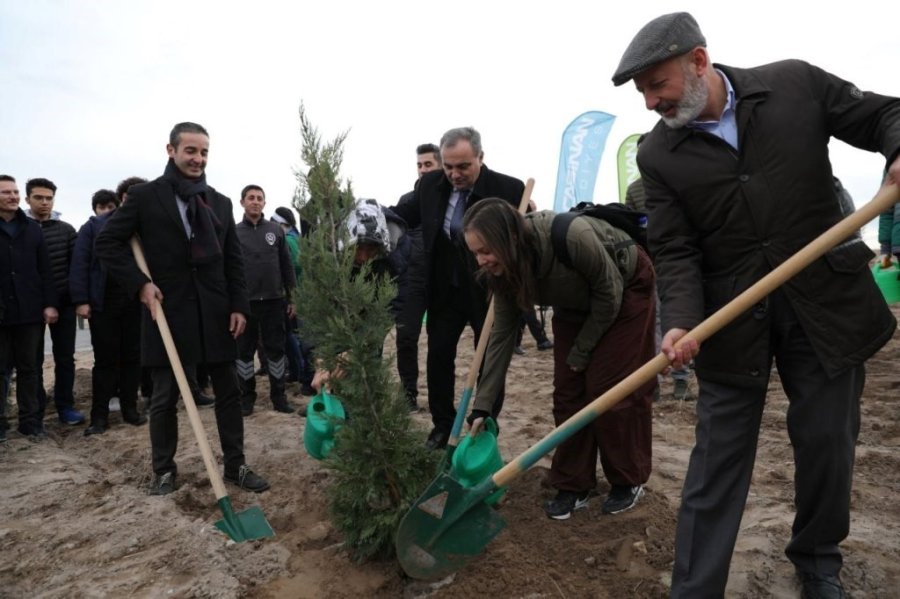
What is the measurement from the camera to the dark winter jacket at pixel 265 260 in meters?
6.54

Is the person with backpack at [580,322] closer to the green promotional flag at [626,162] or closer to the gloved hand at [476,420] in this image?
the gloved hand at [476,420]

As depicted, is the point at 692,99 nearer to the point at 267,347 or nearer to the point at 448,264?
the point at 448,264

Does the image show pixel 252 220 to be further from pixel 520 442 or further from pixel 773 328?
pixel 773 328

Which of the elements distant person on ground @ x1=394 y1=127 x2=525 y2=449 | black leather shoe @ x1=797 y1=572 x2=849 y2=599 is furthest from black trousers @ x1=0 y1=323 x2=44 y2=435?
black leather shoe @ x1=797 y1=572 x2=849 y2=599

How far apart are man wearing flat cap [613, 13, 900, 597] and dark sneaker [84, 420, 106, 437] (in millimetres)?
5563

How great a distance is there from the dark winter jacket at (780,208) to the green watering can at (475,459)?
124 cm

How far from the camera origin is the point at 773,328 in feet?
7.68

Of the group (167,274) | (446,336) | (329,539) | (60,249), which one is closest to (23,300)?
(60,249)

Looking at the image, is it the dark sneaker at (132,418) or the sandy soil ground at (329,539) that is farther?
the dark sneaker at (132,418)

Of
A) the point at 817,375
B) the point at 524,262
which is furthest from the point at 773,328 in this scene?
the point at 524,262

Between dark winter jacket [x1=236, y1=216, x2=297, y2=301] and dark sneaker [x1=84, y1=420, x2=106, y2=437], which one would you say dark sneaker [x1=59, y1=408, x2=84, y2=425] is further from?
dark winter jacket [x1=236, y1=216, x2=297, y2=301]

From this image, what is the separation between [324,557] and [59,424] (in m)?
4.72

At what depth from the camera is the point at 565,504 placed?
3471 mm

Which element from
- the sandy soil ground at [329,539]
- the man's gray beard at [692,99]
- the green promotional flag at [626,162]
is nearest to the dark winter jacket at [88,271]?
the sandy soil ground at [329,539]
